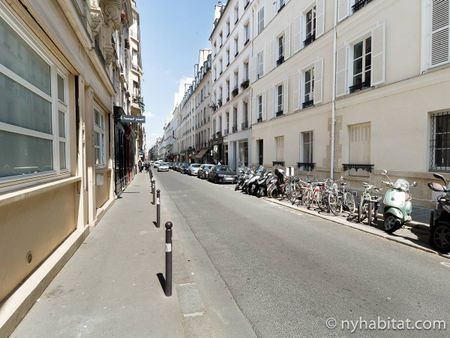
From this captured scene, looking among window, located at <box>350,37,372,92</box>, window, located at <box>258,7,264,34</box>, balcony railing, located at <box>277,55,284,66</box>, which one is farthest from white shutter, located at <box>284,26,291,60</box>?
window, located at <box>350,37,372,92</box>

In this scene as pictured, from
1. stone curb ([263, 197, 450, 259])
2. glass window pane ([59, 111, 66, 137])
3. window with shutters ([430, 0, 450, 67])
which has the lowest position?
stone curb ([263, 197, 450, 259])

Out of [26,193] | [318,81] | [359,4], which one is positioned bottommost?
[26,193]

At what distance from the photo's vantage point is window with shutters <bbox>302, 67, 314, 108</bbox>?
1574 cm

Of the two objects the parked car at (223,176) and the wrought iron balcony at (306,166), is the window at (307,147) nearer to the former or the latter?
the wrought iron balcony at (306,166)

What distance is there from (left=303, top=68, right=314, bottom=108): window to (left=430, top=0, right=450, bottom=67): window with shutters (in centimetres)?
674

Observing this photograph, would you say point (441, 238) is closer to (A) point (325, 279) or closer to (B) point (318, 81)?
(A) point (325, 279)

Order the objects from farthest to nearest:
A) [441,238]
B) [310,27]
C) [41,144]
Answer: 1. [310,27]
2. [441,238]
3. [41,144]

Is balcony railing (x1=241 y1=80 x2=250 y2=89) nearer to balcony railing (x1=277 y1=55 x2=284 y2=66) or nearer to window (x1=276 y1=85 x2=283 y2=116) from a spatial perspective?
balcony railing (x1=277 y1=55 x2=284 y2=66)

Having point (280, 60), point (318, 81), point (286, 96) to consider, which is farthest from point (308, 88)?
point (280, 60)

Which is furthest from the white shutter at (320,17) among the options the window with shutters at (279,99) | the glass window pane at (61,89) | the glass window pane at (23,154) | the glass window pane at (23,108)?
the glass window pane at (23,154)

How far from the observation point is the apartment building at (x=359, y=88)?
9.16 meters

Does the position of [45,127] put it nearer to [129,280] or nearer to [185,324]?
[129,280]

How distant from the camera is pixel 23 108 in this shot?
151 inches

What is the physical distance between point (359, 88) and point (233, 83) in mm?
19375
